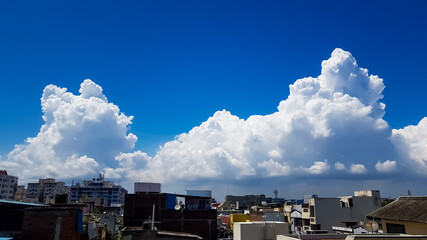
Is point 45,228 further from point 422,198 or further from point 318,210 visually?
point 318,210

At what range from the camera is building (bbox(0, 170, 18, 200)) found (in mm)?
151450

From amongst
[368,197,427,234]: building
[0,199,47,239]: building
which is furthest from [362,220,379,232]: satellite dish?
[0,199,47,239]: building

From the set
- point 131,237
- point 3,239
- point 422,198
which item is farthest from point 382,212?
point 3,239

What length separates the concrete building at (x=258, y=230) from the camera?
115 ft

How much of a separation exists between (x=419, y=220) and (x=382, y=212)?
4.97 meters

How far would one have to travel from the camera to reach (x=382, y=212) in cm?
2864

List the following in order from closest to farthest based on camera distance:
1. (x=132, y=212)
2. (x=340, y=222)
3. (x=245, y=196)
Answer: (x=132, y=212) < (x=340, y=222) < (x=245, y=196)

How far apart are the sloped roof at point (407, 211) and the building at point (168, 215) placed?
1225 inches

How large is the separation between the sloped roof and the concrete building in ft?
33.2

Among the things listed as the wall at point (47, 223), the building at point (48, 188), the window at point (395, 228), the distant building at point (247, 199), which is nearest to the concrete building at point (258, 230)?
the window at point (395, 228)

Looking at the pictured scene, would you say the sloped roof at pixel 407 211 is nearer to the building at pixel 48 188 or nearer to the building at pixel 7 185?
the building at pixel 7 185

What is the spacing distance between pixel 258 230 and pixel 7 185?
155m

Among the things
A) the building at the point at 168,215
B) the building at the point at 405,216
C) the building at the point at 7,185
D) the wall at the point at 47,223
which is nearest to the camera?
the wall at the point at 47,223

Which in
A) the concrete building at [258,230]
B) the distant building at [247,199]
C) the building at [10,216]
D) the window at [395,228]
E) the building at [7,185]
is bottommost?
the concrete building at [258,230]
